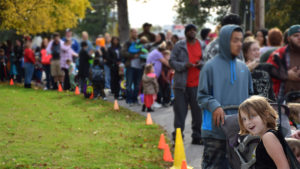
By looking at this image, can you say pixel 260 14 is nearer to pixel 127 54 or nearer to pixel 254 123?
pixel 127 54

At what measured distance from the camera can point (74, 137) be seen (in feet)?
30.9

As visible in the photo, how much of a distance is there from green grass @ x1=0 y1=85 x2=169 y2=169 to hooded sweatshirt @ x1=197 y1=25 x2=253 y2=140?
84.8 inches

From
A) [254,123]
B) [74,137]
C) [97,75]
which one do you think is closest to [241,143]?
[254,123]

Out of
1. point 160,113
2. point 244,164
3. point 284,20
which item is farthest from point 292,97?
point 284,20

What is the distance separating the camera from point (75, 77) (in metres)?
20.0

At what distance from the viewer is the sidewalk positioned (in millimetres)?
8070

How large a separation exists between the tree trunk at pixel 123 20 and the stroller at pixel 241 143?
21611 millimetres

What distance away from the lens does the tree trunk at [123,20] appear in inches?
1038

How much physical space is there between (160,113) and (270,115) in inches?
382

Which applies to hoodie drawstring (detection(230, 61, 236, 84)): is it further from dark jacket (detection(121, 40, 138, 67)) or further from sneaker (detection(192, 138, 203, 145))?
dark jacket (detection(121, 40, 138, 67))

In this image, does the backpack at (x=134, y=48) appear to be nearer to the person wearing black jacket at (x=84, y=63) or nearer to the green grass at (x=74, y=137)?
the green grass at (x=74, y=137)

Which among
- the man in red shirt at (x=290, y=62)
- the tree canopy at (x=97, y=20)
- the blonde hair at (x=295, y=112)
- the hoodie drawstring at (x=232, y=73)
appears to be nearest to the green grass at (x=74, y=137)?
the man in red shirt at (x=290, y=62)

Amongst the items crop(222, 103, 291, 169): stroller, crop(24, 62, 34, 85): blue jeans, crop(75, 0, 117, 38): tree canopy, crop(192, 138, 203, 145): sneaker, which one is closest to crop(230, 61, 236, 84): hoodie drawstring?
crop(222, 103, 291, 169): stroller

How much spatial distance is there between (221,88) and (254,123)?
5.43 ft
